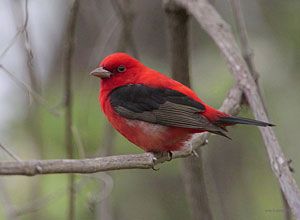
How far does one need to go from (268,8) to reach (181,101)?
2.26 m

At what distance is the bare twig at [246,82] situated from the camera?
11.1 ft

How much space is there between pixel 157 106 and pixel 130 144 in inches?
Result: 44.6

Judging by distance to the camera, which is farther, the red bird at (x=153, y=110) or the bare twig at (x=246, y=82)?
the red bird at (x=153, y=110)

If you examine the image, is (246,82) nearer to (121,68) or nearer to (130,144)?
(121,68)

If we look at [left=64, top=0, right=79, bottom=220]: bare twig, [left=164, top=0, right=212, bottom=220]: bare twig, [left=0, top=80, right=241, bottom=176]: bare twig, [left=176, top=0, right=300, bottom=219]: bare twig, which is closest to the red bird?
[left=164, top=0, right=212, bottom=220]: bare twig

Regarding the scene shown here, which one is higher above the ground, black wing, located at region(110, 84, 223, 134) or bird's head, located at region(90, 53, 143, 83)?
bird's head, located at region(90, 53, 143, 83)

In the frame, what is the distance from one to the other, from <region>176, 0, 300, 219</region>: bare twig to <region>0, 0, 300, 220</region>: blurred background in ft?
3.06

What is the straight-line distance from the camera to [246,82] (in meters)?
4.05

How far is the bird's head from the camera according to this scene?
487cm

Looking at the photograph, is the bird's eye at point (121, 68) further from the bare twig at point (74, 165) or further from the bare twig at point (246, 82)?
the bare twig at point (74, 165)

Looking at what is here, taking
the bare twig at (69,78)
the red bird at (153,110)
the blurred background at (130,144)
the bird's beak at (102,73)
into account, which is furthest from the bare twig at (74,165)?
the blurred background at (130,144)

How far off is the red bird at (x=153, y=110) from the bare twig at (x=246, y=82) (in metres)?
0.23

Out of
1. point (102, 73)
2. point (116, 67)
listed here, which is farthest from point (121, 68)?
point (102, 73)

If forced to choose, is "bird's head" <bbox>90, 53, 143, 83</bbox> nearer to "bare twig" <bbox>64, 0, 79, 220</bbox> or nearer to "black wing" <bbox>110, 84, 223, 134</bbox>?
"black wing" <bbox>110, 84, 223, 134</bbox>
